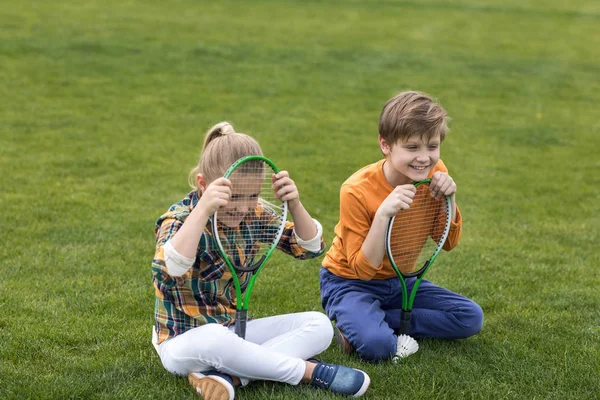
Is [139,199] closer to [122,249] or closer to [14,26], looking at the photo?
[122,249]

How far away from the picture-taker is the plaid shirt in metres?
3.93

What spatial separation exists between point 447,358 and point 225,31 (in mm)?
13974

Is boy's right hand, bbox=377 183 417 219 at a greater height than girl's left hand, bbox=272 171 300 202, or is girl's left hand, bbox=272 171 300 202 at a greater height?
girl's left hand, bbox=272 171 300 202

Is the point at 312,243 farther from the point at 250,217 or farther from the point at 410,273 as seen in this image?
the point at 410,273

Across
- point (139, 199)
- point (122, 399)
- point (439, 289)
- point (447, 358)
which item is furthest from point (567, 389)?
point (139, 199)

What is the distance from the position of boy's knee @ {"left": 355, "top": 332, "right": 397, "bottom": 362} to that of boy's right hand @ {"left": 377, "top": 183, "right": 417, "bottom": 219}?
71 cm

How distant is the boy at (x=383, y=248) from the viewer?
14.1ft

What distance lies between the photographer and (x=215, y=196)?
142 inches

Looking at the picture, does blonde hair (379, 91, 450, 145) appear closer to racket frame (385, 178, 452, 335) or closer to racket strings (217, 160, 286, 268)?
racket frame (385, 178, 452, 335)

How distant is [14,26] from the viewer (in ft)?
51.6

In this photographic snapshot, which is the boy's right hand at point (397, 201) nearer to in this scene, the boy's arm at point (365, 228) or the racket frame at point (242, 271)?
the boy's arm at point (365, 228)

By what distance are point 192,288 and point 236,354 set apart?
0.43 meters

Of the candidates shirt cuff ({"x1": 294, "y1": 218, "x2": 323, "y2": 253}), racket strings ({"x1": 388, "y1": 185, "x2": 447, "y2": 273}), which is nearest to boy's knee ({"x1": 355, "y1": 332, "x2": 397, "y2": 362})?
racket strings ({"x1": 388, "y1": 185, "x2": 447, "y2": 273})

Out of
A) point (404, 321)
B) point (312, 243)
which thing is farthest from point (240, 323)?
point (404, 321)
